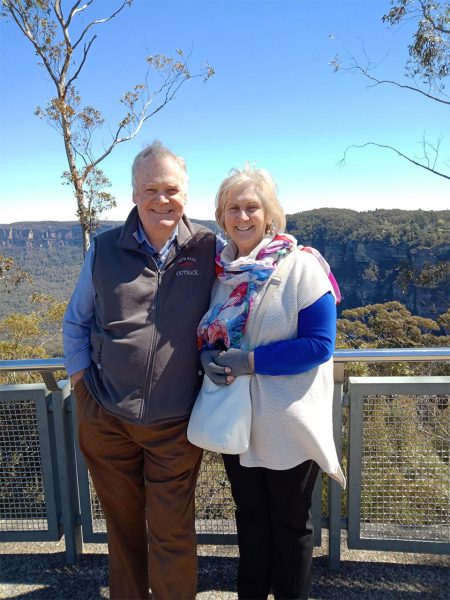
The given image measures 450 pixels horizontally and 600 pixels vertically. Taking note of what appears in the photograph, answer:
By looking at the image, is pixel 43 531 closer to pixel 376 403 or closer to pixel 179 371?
pixel 179 371

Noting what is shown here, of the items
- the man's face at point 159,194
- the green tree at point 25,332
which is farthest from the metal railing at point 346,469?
the green tree at point 25,332

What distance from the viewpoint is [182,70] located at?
20.5 metres

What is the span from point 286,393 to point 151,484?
2.19ft

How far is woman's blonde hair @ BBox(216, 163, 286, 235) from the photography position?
68.0 inches

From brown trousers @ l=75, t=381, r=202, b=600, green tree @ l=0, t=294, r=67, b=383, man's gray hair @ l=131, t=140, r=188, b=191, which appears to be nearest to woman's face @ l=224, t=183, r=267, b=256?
man's gray hair @ l=131, t=140, r=188, b=191

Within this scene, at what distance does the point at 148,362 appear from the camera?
1.74 metres

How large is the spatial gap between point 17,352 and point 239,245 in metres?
11.5

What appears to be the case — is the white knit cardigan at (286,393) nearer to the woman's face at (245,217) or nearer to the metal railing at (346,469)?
the woman's face at (245,217)

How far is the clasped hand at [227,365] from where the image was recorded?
65.2 inches

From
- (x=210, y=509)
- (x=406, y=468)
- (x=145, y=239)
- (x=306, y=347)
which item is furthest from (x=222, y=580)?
(x=145, y=239)

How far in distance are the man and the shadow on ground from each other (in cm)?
40

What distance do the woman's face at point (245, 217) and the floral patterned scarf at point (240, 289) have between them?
48 millimetres

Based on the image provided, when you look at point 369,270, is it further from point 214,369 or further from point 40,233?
point 40,233

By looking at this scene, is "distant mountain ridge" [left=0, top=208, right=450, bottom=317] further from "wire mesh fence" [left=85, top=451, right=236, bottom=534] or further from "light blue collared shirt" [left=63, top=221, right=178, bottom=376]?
"light blue collared shirt" [left=63, top=221, right=178, bottom=376]
